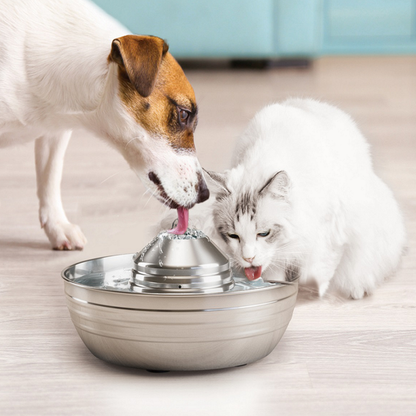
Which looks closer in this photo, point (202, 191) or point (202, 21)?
point (202, 191)

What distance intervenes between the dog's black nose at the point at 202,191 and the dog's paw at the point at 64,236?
0.54 meters

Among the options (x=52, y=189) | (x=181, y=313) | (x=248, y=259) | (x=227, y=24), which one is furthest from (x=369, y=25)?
(x=181, y=313)

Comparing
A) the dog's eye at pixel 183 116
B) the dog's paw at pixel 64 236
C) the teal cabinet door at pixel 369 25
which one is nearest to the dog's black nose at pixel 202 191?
the dog's eye at pixel 183 116

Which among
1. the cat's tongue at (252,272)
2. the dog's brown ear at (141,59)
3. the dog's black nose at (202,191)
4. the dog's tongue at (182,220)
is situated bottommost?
the cat's tongue at (252,272)

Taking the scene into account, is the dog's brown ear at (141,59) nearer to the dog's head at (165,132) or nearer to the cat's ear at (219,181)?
the dog's head at (165,132)

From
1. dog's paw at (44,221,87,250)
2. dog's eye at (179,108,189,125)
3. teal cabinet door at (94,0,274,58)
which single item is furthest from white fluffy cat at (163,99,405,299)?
teal cabinet door at (94,0,274,58)

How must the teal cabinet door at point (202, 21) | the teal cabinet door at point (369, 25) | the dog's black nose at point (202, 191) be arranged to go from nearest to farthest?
the dog's black nose at point (202, 191)
the teal cabinet door at point (202, 21)
the teal cabinet door at point (369, 25)

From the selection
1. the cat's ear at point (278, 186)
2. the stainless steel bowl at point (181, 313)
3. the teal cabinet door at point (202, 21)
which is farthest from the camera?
the teal cabinet door at point (202, 21)

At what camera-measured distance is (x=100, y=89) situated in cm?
137

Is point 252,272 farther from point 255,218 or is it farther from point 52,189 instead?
point 52,189

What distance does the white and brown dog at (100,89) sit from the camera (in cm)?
132

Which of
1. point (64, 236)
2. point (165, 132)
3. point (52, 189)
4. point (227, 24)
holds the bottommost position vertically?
point (64, 236)

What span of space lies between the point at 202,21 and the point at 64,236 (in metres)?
3.50

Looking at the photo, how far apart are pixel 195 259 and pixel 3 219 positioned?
1120mm
